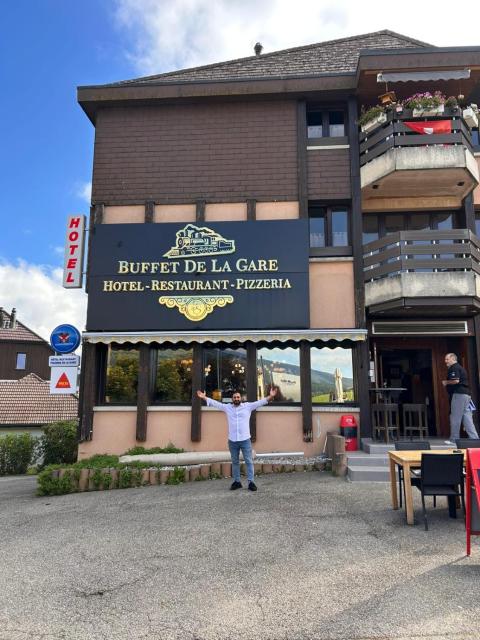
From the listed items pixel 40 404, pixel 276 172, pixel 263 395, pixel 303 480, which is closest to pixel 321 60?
pixel 276 172

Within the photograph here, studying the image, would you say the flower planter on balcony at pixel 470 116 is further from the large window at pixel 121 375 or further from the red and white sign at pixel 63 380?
the red and white sign at pixel 63 380

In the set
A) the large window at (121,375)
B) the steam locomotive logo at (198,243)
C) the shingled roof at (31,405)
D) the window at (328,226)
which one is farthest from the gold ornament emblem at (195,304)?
the shingled roof at (31,405)

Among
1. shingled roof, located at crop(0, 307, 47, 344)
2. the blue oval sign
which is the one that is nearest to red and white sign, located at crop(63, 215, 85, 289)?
the blue oval sign

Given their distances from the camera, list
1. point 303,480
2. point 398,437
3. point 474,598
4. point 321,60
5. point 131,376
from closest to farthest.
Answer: point 474,598
point 303,480
point 398,437
point 131,376
point 321,60

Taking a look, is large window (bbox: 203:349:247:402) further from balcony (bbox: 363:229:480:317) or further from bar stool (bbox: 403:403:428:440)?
bar stool (bbox: 403:403:428:440)

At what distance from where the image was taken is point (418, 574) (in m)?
4.74

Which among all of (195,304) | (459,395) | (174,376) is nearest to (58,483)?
(174,376)

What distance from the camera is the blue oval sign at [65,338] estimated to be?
10641 mm

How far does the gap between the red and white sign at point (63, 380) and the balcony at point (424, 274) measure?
24.3ft

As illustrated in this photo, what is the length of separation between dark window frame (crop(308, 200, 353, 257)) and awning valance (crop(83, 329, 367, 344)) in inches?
85.0

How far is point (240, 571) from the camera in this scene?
4.96 meters

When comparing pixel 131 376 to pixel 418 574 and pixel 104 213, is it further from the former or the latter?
pixel 418 574

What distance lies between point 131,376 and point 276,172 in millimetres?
6635

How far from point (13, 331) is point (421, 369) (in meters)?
39.0
